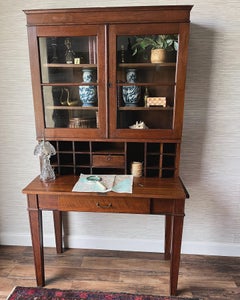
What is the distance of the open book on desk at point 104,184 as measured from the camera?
144cm

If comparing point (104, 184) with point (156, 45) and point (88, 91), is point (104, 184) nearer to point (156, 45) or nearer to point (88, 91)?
point (88, 91)

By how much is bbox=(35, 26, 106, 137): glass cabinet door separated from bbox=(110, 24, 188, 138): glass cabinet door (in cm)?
10

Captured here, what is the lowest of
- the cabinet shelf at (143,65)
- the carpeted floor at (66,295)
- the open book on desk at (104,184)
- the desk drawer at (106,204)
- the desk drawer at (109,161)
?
the carpeted floor at (66,295)

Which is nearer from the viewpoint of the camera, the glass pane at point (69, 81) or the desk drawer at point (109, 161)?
the glass pane at point (69, 81)

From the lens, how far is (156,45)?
146 centimetres

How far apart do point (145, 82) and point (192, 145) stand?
1.99ft

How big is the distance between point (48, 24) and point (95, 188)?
3.40 ft

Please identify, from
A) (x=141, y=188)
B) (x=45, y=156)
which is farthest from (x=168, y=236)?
(x=45, y=156)

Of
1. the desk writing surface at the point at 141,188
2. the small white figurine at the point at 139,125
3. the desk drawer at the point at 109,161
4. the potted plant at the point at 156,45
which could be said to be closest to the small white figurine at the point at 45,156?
the desk writing surface at the point at 141,188

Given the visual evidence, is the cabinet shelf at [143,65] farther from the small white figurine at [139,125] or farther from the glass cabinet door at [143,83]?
the small white figurine at [139,125]

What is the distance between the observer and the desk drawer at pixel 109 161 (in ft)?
5.36

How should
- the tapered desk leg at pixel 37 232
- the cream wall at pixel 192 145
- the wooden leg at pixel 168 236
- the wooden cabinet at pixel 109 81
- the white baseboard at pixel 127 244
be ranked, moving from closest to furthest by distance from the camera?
the wooden cabinet at pixel 109 81, the tapered desk leg at pixel 37 232, the cream wall at pixel 192 145, the wooden leg at pixel 168 236, the white baseboard at pixel 127 244

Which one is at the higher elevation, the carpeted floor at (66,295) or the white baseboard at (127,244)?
the white baseboard at (127,244)

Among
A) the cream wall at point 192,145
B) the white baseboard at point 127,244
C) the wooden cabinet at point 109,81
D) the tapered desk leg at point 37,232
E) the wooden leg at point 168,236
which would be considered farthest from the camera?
the white baseboard at point 127,244
